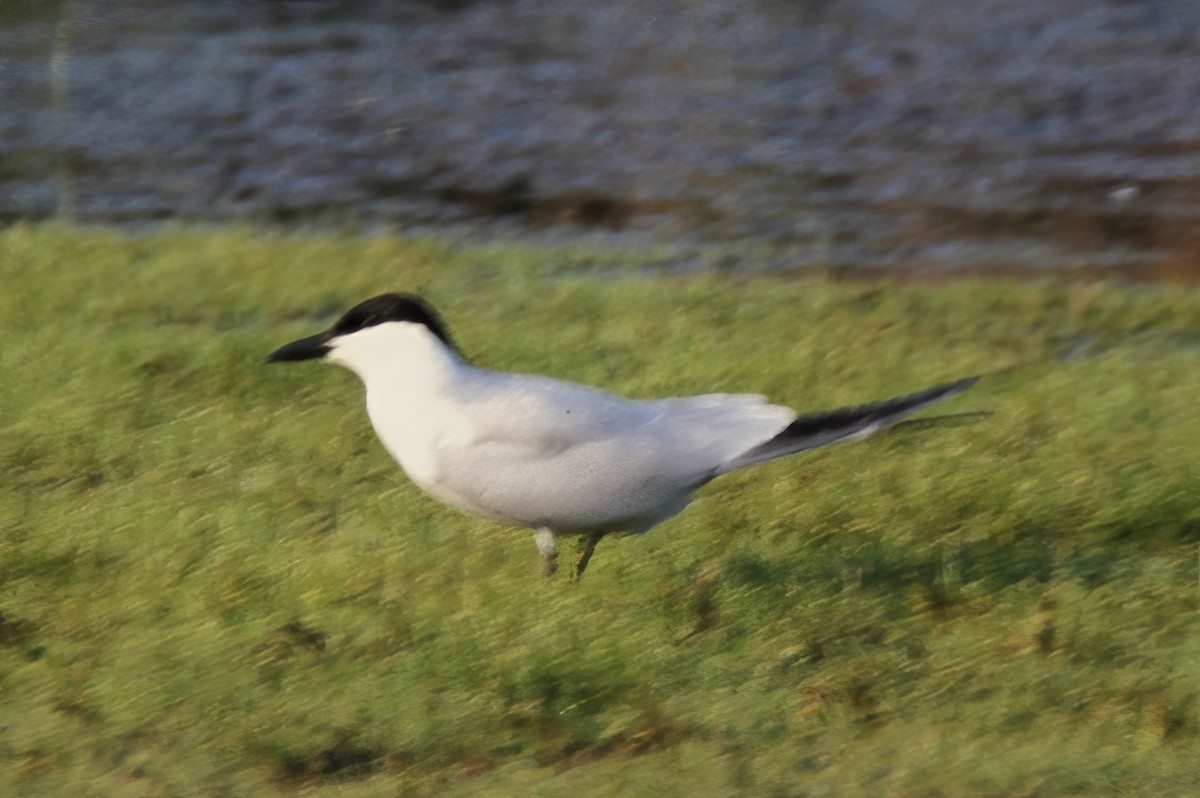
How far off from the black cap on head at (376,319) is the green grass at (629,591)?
1.86ft

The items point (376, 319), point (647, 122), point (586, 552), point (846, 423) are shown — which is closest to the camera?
point (846, 423)

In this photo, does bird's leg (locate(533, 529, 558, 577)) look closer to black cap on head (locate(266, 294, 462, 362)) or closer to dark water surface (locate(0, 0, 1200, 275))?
black cap on head (locate(266, 294, 462, 362))

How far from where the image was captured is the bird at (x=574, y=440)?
4395 millimetres

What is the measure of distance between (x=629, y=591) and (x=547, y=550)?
25cm

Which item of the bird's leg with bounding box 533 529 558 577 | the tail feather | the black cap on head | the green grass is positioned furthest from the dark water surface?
the tail feather

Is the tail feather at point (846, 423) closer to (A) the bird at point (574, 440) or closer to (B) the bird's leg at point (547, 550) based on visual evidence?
Result: (A) the bird at point (574, 440)

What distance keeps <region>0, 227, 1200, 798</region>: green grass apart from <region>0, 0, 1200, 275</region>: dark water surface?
99.8 inches

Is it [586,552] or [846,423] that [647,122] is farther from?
[846,423]

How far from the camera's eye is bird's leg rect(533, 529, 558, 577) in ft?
15.2

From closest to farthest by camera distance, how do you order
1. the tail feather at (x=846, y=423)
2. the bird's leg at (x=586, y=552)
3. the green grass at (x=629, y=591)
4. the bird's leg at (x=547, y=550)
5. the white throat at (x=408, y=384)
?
the green grass at (x=629, y=591), the tail feather at (x=846, y=423), the white throat at (x=408, y=384), the bird's leg at (x=547, y=550), the bird's leg at (x=586, y=552)

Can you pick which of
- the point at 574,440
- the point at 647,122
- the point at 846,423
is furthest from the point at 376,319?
the point at 647,122

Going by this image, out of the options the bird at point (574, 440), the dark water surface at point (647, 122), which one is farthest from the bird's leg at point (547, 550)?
the dark water surface at point (647, 122)

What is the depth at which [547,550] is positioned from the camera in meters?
4.69

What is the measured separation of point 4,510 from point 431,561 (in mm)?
1505
